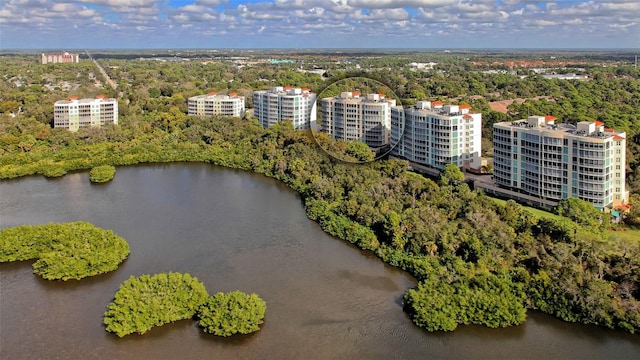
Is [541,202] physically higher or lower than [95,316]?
higher

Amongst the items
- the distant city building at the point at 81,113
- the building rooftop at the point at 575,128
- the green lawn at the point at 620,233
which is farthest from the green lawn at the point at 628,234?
the distant city building at the point at 81,113

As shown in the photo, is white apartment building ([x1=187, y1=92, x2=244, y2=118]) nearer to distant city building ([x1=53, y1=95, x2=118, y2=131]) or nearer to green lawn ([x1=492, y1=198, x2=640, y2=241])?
distant city building ([x1=53, y1=95, x2=118, y2=131])

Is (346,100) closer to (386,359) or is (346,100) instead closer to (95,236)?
(95,236)

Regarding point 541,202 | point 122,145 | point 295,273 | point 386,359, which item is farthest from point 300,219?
point 122,145

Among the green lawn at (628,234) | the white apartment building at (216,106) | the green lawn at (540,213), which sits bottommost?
the green lawn at (628,234)

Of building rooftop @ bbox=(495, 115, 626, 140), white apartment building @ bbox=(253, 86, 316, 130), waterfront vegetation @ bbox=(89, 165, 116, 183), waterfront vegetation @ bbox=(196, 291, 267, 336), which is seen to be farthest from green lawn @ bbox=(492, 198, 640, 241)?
waterfront vegetation @ bbox=(89, 165, 116, 183)

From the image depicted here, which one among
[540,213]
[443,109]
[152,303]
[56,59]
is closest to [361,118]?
[443,109]
